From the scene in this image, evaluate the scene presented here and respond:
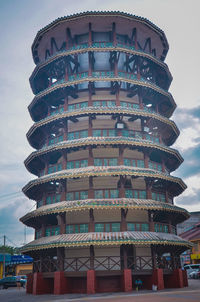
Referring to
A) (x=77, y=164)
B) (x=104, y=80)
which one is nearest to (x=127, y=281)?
(x=77, y=164)

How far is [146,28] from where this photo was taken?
4309cm

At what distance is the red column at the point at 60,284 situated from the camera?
29.9 metres

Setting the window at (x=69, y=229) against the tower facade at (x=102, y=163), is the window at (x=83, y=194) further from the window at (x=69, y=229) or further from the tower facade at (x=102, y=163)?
the window at (x=69, y=229)

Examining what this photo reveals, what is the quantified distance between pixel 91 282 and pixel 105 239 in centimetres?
388

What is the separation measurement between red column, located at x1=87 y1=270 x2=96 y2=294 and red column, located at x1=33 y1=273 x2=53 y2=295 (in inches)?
242

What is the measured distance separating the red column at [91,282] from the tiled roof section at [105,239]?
2.66m

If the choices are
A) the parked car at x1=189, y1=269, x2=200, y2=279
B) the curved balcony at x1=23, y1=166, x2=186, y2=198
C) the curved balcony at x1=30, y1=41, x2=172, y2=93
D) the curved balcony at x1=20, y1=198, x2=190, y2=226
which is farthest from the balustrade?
the parked car at x1=189, y1=269, x2=200, y2=279

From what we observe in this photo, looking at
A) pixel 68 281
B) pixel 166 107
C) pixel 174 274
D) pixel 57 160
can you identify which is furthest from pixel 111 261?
pixel 166 107

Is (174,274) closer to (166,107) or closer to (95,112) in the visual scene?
(95,112)

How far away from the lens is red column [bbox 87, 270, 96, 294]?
2877 centimetres

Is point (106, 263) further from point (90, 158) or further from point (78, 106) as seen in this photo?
point (78, 106)

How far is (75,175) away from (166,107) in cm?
1968

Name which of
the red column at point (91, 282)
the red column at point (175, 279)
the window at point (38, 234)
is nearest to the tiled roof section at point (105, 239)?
the red column at point (91, 282)

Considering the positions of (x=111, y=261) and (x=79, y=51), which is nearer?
(x=111, y=261)
